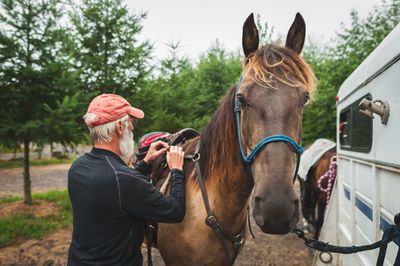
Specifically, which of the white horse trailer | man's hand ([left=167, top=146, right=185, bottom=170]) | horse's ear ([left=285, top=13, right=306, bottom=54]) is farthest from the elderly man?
the white horse trailer

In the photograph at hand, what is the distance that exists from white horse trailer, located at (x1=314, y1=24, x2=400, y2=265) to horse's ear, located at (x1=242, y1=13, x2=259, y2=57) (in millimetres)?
931

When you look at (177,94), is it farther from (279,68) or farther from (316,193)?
(279,68)

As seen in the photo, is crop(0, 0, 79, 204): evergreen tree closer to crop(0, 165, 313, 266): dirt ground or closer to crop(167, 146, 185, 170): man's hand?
crop(0, 165, 313, 266): dirt ground

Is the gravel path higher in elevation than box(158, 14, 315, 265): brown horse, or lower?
lower

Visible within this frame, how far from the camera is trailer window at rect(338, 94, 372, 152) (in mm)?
2223

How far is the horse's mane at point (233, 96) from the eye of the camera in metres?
1.39

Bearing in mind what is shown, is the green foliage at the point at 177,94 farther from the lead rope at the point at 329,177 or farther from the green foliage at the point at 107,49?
the lead rope at the point at 329,177

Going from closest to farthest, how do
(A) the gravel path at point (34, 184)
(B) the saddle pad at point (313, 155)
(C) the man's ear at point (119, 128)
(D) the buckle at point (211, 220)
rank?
1. (C) the man's ear at point (119, 128)
2. (D) the buckle at point (211, 220)
3. (B) the saddle pad at point (313, 155)
4. (A) the gravel path at point (34, 184)

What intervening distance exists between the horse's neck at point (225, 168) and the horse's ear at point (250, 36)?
1.34 ft

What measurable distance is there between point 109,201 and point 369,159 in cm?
237

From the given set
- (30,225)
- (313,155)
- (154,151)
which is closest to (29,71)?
(30,225)

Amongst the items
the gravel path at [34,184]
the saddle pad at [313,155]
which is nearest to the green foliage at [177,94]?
the saddle pad at [313,155]

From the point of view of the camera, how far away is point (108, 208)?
4.30ft

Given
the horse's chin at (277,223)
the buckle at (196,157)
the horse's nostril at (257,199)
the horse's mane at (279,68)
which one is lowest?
the horse's chin at (277,223)
